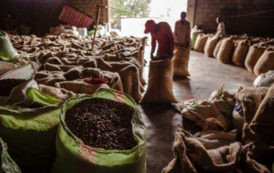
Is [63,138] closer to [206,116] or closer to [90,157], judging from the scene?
[90,157]

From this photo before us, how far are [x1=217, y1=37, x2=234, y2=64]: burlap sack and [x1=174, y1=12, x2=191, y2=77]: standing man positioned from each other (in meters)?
2.49

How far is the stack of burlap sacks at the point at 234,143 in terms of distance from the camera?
1.56m

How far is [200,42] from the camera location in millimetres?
9289

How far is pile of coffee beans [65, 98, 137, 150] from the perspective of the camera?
3.26 ft

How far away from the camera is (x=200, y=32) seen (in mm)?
9812

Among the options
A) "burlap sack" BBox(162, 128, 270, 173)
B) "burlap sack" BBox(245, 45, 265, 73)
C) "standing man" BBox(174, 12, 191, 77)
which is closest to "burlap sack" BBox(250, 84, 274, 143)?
"burlap sack" BBox(162, 128, 270, 173)

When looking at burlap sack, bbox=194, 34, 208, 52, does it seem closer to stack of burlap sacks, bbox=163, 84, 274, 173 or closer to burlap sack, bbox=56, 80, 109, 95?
stack of burlap sacks, bbox=163, 84, 274, 173

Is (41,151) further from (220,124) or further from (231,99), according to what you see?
(231,99)

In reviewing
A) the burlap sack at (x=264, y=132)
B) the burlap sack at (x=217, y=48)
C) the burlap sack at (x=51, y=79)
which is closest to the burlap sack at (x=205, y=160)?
the burlap sack at (x=264, y=132)

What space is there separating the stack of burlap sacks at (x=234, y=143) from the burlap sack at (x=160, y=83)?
3.29 ft

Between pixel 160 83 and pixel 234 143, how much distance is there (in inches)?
75.8

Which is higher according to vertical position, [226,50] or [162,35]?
[162,35]

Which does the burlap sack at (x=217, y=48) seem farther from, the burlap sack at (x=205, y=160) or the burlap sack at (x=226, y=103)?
the burlap sack at (x=205, y=160)

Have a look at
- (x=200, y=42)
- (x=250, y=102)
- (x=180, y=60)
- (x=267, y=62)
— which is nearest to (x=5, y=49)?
(x=250, y=102)
